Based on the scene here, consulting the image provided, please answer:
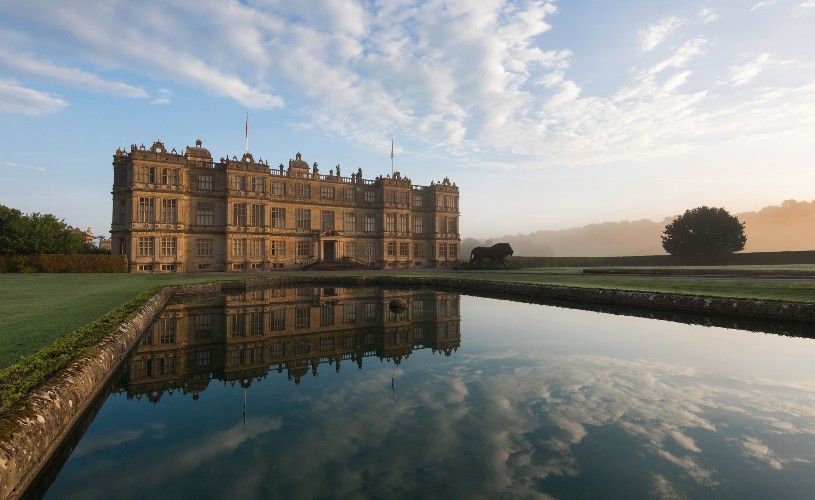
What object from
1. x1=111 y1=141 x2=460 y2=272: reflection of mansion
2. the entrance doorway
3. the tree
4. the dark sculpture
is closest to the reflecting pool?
the dark sculpture

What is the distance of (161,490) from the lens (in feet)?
18.4

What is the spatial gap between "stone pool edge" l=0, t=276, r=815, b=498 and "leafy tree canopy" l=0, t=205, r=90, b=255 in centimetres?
2969

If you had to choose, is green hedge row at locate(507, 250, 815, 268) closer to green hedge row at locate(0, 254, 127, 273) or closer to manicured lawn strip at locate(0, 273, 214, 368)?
green hedge row at locate(0, 254, 127, 273)

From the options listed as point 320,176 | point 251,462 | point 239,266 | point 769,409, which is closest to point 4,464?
point 251,462

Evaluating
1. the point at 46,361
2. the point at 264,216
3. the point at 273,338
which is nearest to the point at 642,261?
the point at 264,216

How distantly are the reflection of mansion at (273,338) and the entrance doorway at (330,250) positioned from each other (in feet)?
120

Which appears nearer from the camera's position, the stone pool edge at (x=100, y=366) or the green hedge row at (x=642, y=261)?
the stone pool edge at (x=100, y=366)

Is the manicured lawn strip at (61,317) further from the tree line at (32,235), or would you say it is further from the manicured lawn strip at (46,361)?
the tree line at (32,235)

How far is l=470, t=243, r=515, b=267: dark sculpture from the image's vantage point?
52094 mm

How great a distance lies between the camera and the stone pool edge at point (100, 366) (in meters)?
5.40

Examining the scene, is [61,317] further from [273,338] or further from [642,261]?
[642,261]

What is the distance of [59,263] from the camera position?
42.9m

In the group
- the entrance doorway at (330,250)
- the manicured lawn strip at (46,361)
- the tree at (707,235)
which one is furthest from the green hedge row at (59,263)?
the tree at (707,235)

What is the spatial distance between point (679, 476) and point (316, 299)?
22.1 meters
